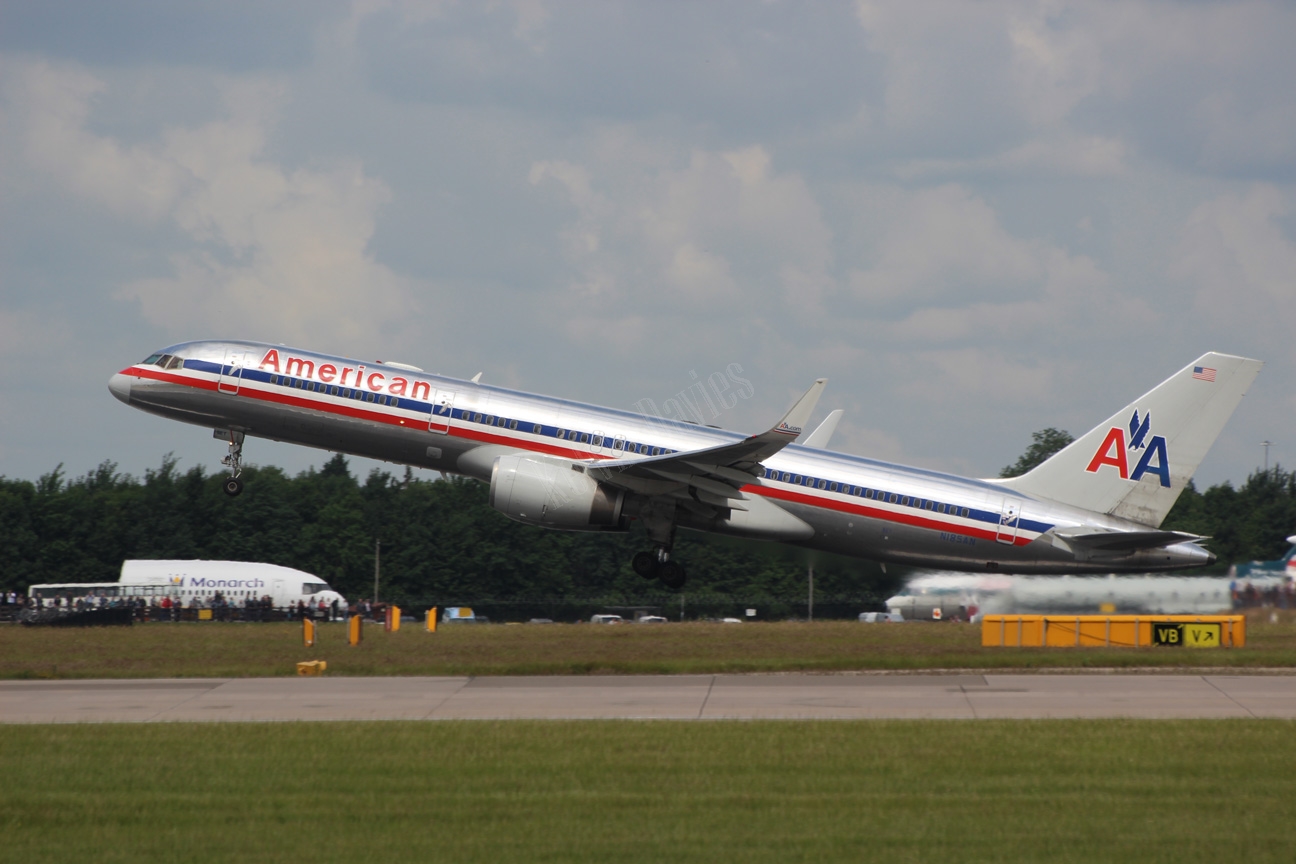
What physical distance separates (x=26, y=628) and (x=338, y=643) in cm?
1855

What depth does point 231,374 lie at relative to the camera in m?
34.7

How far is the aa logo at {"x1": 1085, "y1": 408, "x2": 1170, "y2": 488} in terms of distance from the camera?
3684 cm

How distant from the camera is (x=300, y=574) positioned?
83188mm

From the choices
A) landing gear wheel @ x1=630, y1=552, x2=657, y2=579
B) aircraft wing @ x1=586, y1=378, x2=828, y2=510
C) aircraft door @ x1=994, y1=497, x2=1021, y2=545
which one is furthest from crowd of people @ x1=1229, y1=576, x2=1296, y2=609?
landing gear wheel @ x1=630, y1=552, x2=657, y2=579

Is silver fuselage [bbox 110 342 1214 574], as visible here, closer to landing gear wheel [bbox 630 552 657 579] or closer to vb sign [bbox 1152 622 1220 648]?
landing gear wheel [bbox 630 552 657 579]

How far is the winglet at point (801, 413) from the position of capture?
28969mm

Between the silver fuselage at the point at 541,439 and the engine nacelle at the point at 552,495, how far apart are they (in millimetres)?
867

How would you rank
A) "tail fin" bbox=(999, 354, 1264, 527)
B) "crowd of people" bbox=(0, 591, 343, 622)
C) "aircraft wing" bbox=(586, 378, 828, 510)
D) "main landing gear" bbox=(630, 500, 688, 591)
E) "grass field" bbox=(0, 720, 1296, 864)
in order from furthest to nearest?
"crowd of people" bbox=(0, 591, 343, 622), "tail fin" bbox=(999, 354, 1264, 527), "main landing gear" bbox=(630, 500, 688, 591), "aircraft wing" bbox=(586, 378, 828, 510), "grass field" bbox=(0, 720, 1296, 864)

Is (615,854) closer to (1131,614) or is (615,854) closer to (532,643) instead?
(1131,614)

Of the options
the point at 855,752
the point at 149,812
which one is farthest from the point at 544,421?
the point at 149,812

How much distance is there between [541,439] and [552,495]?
180cm

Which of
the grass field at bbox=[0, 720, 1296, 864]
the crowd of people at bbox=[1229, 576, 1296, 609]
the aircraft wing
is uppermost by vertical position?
the aircraft wing

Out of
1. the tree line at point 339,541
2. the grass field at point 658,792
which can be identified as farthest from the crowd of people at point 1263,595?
the tree line at point 339,541

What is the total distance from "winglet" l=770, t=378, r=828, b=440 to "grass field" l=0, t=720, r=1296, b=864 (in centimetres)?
953
